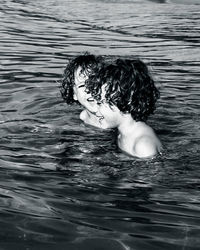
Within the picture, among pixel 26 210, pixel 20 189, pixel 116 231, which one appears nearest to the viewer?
pixel 116 231

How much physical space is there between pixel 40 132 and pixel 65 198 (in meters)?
1.91

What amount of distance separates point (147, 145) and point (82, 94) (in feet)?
3.09

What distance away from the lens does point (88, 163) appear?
493cm

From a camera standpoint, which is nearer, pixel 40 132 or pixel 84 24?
pixel 40 132

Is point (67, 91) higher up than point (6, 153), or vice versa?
point (67, 91)

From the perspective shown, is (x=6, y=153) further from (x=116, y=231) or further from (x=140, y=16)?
(x=140, y=16)

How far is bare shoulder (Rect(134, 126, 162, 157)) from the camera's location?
4.93 metres

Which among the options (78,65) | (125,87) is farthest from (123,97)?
(78,65)

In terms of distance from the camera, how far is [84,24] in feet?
42.4

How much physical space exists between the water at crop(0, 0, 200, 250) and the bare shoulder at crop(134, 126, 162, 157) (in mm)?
79

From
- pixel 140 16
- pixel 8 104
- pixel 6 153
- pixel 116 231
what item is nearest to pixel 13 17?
pixel 140 16

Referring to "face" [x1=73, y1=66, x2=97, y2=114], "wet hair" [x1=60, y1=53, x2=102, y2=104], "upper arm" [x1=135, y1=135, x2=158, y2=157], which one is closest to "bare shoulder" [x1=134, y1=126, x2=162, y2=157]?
"upper arm" [x1=135, y1=135, x2=158, y2=157]

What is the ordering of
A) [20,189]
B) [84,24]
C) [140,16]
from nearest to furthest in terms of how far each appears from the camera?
[20,189] < [84,24] < [140,16]

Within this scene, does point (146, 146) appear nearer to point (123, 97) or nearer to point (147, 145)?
point (147, 145)
